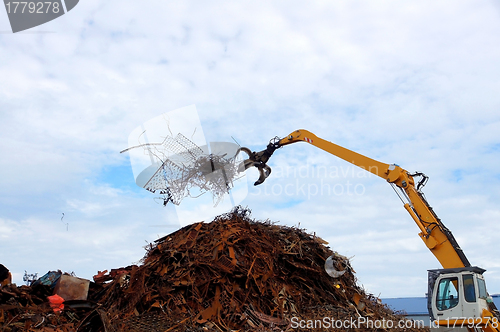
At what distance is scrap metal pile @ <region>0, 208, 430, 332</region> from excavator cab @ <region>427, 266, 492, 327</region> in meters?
0.93

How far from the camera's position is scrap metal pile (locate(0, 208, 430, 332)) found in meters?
6.82

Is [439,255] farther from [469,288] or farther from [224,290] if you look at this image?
[224,290]

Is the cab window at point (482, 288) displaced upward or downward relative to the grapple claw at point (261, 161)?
downward

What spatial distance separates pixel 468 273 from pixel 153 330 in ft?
18.4

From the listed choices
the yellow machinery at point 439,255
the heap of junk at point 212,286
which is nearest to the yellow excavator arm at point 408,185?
the yellow machinery at point 439,255

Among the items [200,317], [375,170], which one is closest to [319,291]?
[200,317]

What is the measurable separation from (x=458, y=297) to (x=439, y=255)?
3.27 ft

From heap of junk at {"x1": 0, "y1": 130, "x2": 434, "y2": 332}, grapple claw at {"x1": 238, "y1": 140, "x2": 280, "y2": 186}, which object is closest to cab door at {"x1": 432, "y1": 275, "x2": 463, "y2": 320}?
heap of junk at {"x1": 0, "y1": 130, "x2": 434, "y2": 332}

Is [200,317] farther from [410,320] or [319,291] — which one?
[410,320]

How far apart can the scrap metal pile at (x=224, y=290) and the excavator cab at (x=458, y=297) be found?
0.93 metres

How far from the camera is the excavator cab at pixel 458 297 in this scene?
23.7 ft

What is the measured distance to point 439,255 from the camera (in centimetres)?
824

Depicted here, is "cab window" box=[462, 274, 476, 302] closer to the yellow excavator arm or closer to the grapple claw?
the yellow excavator arm

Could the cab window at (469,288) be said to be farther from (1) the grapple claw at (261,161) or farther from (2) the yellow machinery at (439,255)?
(1) the grapple claw at (261,161)
